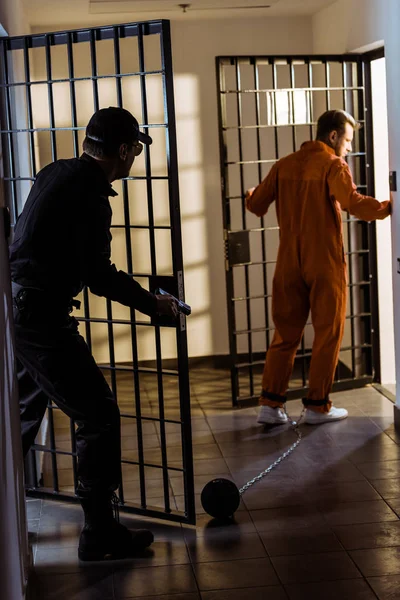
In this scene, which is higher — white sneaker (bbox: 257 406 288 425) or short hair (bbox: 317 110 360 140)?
short hair (bbox: 317 110 360 140)

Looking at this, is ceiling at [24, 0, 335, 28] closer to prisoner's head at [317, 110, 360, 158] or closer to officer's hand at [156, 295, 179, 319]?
prisoner's head at [317, 110, 360, 158]

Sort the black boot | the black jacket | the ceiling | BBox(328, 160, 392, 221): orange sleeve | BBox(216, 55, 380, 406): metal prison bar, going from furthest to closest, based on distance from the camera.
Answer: the ceiling
BBox(216, 55, 380, 406): metal prison bar
BBox(328, 160, 392, 221): orange sleeve
the black boot
the black jacket

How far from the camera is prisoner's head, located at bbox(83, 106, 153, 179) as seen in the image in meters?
3.46

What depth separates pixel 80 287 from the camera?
352 centimetres

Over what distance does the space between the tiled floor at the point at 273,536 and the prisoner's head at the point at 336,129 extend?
157cm

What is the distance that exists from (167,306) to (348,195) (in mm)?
1866

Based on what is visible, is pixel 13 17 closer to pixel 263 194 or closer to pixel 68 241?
pixel 263 194

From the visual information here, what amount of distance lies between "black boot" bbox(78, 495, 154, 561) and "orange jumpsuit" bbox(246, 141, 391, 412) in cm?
186

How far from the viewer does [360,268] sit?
609 cm

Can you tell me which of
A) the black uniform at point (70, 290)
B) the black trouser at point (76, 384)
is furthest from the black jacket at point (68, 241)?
the black trouser at point (76, 384)

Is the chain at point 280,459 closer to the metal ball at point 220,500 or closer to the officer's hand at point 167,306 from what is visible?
the metal ball at point 220,500

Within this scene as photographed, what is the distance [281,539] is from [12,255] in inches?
60.1

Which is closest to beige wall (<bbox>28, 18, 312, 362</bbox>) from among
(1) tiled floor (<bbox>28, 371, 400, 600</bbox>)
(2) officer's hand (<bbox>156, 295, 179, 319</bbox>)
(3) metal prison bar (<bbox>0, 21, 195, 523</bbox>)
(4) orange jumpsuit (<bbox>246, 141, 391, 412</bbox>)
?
(3) metal prison bar (<bbox>0, 21, 195, 523</bbox>)

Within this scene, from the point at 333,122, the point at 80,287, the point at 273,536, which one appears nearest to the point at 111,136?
the point at 80,287
